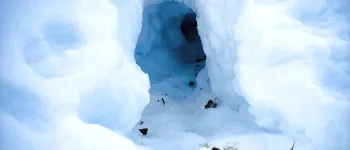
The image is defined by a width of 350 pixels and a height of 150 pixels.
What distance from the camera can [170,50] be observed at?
8.21 meters

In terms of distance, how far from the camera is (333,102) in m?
3.31


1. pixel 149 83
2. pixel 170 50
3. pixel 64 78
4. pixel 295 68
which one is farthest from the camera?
pixel 170 50

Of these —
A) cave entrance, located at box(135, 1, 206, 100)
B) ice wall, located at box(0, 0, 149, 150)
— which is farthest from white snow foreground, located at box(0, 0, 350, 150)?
cave entrance, located at box(135, 1, 206, 100)

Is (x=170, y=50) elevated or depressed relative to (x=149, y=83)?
elevated

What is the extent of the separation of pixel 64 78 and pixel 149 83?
1105 millimetres

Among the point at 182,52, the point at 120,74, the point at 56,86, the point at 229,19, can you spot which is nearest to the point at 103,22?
the point at 120,74

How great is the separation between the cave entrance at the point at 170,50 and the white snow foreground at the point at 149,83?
172 cm

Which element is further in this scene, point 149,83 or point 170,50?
point 170,50

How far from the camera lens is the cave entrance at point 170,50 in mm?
6510

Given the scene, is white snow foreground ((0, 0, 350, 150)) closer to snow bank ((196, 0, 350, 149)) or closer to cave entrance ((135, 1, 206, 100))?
snow bank ((196, 0, 350, 149))

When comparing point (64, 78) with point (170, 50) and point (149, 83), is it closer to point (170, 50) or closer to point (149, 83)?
point (149, 83)

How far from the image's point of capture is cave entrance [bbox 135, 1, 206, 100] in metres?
6.51

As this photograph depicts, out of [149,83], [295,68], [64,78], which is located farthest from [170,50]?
[64,78]

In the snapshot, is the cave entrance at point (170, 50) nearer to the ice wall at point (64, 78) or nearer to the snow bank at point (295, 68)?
the snow bank at point (295, 68)
